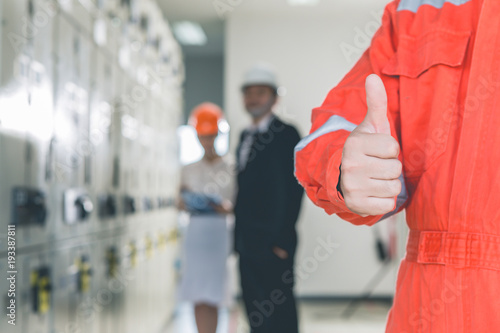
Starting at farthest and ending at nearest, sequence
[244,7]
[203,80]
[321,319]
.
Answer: [203,80]
[244,7]
[321,319]

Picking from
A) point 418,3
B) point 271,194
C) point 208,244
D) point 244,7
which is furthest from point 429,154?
point 244,7

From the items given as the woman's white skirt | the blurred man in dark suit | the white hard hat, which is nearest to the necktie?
the blurred man in dark suit

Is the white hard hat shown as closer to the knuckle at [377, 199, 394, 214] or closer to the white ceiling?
the knuckle at [377, 199, 394, 214]

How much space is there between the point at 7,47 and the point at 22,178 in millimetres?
388

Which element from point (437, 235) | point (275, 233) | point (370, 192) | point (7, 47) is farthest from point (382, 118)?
point (275, 233)

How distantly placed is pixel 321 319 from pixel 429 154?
4.60 meters

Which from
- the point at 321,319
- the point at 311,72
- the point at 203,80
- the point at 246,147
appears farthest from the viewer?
the point at 203,80

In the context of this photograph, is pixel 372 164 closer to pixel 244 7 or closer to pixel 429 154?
pixel 429 154

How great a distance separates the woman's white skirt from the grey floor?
4.14 feet

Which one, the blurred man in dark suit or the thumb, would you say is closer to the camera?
the thumb

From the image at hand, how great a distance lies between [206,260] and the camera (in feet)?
11.3

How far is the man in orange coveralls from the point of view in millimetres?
750

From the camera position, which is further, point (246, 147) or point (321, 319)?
point (321, 319)

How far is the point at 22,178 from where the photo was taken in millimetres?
1550
